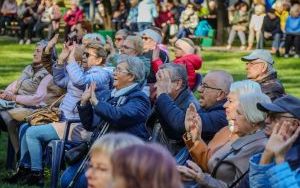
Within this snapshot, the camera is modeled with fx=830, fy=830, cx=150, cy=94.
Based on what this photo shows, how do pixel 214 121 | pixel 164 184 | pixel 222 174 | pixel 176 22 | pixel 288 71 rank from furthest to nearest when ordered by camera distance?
pixel 176 22
pixel 288 71
pixel 214 121
pixel 222 174
pixel 164 184

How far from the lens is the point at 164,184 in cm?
322

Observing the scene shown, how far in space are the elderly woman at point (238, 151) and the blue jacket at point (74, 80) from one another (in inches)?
94.9

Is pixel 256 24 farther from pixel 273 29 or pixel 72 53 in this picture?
pixel 72 53

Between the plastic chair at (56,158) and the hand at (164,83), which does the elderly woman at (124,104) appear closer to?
the hand at (164,83)

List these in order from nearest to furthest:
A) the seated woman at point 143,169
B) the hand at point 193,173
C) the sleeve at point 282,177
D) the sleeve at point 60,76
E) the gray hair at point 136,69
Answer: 1. the seated woman at point 143,169
2. the sleeve at point 282,177
3. the hand at point 193,173
4. the gray hair at point 136,69
5. the sleeve at point 60,76

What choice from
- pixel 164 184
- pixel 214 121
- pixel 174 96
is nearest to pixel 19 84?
pixel 174 96

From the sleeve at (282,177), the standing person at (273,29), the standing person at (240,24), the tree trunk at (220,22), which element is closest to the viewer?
the sleeve at (282,177)

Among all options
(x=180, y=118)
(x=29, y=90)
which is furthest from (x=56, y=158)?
(x=29, y=90)

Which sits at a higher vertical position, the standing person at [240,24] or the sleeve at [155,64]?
the sleeve at [155,64]

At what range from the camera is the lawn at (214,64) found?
1752 cm

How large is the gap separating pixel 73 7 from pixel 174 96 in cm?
2129

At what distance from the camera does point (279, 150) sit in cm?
456

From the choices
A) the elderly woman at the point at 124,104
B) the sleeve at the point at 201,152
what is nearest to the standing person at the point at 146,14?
the elderly woman at the point at 124,104

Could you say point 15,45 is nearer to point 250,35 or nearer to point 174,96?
point 250,35
